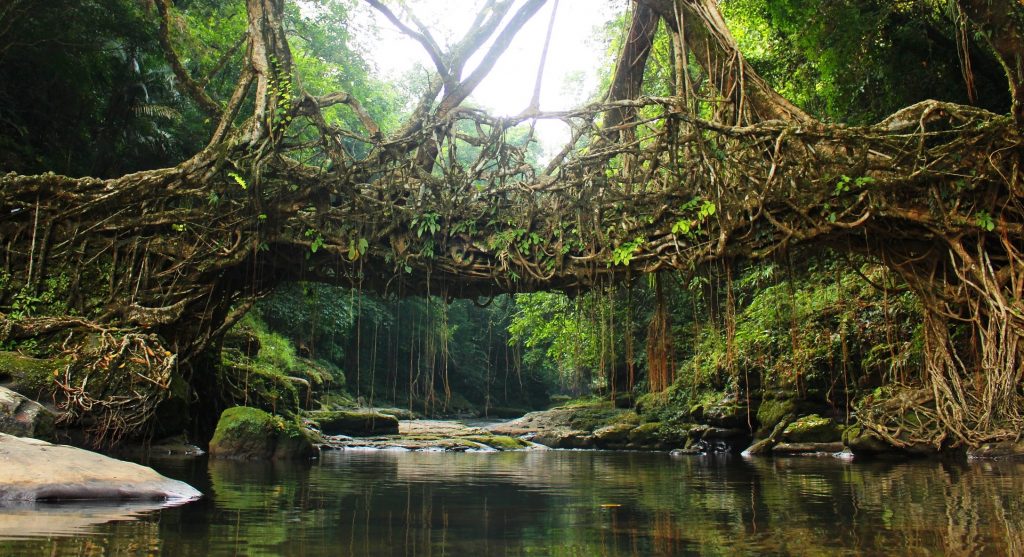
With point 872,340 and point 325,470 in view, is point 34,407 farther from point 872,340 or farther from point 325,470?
point 872,340

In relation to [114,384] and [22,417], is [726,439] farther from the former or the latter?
[22,417]

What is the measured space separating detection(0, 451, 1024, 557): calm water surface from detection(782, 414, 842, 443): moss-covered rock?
536cm

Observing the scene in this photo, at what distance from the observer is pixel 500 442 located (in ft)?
59.1

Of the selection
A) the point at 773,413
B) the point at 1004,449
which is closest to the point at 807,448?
the point at 773,413

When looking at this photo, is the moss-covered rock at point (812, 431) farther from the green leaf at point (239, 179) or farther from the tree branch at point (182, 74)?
the tree branch at point (182, 74)

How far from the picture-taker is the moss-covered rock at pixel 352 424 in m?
19.4

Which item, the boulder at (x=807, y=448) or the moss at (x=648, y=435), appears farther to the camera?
the moss at (x=648, y=435)

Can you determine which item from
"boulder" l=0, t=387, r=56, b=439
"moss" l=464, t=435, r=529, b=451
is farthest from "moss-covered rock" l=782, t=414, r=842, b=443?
"boulder" l=0, t=387, r=56, b=439

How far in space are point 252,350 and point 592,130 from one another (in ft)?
34.4

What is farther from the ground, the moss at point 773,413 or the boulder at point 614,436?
the moss at point 773,413

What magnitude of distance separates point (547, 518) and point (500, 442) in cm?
1339

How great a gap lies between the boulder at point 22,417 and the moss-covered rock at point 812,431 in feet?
35.9

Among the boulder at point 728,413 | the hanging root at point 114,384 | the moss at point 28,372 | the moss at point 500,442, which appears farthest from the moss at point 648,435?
the moss at point 28,372

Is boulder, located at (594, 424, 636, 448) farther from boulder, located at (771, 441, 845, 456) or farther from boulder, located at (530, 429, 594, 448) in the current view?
boulder, located at (771, 441, 845, 456)
